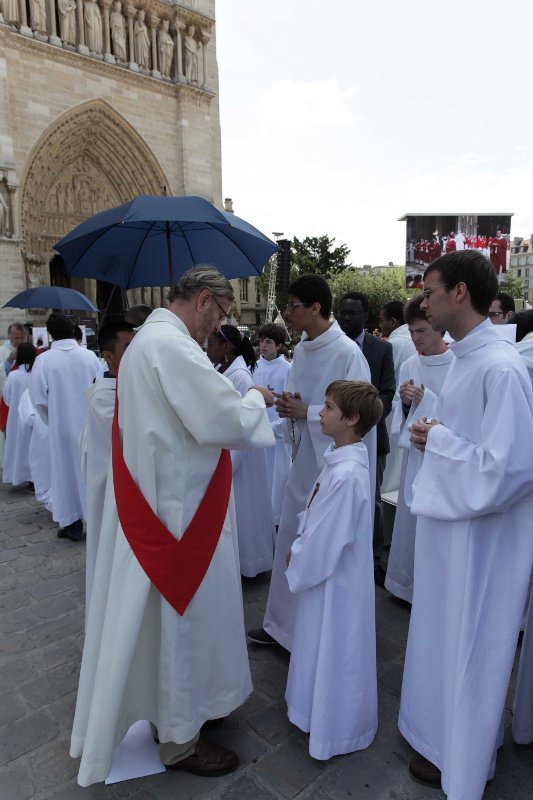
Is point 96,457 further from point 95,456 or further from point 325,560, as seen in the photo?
point 325,560

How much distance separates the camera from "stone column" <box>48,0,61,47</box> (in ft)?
53.8

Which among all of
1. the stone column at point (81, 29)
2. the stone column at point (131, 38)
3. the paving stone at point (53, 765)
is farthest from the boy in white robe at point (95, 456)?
the stone column at point (131, 38)

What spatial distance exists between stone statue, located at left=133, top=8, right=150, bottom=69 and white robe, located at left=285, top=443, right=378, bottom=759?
821 inches

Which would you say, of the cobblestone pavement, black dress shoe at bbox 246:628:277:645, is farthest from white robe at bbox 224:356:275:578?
black dress shoe at bbox 246:628:277:645

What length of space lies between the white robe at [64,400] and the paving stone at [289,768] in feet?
11.6

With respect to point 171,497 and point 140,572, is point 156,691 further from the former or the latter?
point 171,497

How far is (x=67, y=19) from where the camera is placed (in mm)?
16688

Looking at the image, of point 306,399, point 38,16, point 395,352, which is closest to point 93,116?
point 38,16

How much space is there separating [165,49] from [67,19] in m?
3.59

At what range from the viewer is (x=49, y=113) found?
16.6m

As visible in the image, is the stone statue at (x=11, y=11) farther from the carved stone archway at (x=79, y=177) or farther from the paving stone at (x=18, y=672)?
the paving stone at (x=18, y=672)

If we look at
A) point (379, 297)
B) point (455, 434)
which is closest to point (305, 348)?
point (455, 434)

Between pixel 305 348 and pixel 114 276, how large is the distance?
210 cm

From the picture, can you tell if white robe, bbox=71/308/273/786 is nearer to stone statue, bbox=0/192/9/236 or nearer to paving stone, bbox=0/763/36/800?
paving stone, bbox=0/763/36/800
